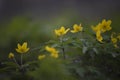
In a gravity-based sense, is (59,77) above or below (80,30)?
below

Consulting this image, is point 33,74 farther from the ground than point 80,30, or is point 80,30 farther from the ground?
point 80,30

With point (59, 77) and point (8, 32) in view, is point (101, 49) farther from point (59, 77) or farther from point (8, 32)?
point (8, 32)

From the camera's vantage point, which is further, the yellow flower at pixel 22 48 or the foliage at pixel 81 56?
the yellow flower at pixel 22 48

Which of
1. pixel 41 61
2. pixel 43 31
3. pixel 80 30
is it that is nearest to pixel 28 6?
pixel 43 31

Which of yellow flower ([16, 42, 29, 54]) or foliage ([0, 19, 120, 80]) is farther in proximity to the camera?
yellow flower ([16, 42, 29, 54])

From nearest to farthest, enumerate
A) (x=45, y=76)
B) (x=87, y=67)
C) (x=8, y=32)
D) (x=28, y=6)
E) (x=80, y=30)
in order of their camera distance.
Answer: (x=45, y=76)
(x=87, y=67)
(x=80, y=30)
(x=8, y=32)
(x=28, y=6)

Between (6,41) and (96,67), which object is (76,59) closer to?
(96,67)

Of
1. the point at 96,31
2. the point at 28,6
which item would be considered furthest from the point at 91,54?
the point at 28,6

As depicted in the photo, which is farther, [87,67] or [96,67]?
[96,67]

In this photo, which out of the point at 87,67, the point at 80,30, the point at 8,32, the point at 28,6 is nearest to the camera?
the point at 87,67

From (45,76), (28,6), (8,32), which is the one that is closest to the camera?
(45,76)
